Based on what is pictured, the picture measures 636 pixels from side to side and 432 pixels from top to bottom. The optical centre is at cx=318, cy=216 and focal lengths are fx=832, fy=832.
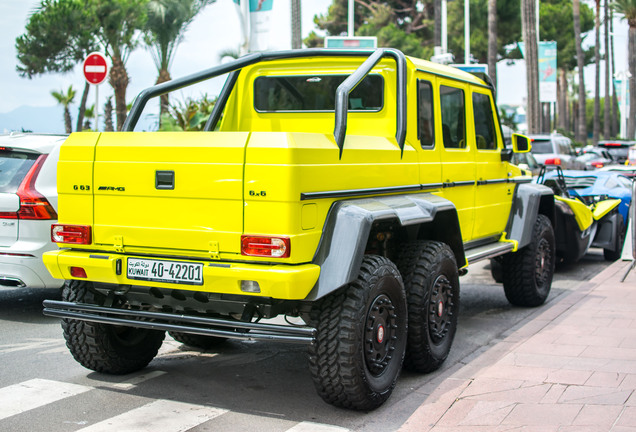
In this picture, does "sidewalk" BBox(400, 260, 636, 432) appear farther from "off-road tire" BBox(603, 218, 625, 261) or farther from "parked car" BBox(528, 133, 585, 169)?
"parked car" BBox(528, 133, 585, 169)

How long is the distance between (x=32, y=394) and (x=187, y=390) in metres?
0.98

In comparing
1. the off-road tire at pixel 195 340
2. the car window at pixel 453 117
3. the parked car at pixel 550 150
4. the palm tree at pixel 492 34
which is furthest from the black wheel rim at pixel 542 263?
the palm tree at pixel 492 34

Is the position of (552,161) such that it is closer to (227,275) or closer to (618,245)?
(618,245)

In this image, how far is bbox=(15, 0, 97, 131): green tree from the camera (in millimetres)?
36000

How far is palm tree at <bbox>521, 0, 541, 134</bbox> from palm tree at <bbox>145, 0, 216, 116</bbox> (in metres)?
12.3

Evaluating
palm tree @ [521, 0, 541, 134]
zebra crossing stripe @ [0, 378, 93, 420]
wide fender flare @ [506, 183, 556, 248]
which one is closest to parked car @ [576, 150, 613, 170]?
palm tree @ [521, 0, 541, 134]

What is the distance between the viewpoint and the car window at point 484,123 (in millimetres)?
7355

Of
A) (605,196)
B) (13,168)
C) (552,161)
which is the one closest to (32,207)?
(13,168)

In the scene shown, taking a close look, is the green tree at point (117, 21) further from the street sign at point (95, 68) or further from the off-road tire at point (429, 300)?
the off-road tire at point (429, 300)

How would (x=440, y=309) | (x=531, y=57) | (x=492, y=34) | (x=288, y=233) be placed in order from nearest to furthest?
(x=288, y=233)
(x=440, y=309)
(x=531, y=57)
(x=492, y=34)

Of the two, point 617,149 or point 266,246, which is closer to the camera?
point 266,246

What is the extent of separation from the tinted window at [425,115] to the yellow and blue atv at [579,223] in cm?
450

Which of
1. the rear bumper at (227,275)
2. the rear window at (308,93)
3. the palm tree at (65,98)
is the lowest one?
the rear bumper at (227,275)

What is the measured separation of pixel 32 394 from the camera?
5.31 m
